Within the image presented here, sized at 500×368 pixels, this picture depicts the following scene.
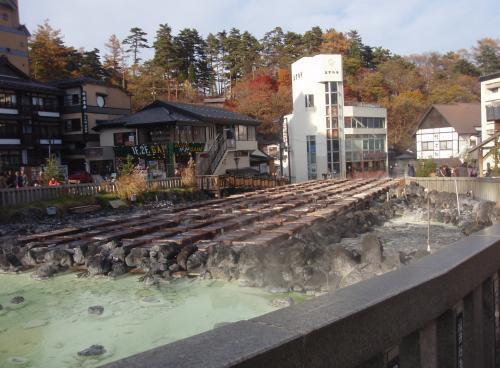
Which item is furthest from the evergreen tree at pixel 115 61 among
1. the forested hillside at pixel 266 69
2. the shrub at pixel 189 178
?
the shrub at pixel 189 178

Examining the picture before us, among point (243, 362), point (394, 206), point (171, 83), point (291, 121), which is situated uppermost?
point (171, 83)

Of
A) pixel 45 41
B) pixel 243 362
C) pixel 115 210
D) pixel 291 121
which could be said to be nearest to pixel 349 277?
pixel 243 362

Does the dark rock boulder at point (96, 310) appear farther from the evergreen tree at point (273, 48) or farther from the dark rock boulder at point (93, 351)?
the evergreen tree at point (273, 48)

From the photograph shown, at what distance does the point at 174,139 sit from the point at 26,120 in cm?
1242

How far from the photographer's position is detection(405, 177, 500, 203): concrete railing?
2008 cm

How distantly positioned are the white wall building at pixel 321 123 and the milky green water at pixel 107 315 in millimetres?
34983

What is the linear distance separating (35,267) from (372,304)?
38.7 ft

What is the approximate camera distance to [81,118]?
3712 centimetres

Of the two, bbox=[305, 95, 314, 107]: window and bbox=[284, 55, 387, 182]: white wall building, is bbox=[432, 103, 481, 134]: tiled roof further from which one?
bbox=[305, 95, 314, 107]: window

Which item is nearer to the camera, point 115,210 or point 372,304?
point 372,304

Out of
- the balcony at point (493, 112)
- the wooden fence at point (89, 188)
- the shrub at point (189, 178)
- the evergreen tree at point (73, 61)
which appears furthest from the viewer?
the evergreen tree at point (73, 61)

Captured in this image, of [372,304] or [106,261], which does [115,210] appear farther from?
[372,304]

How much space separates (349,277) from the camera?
880cm

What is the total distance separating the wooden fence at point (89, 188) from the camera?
20216 mm
